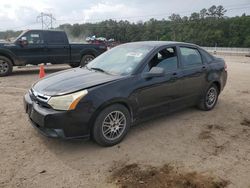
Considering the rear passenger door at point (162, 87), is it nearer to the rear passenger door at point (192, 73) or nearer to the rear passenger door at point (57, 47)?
the rear passenger door at point (192, 73)

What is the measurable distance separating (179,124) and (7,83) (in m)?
6.43

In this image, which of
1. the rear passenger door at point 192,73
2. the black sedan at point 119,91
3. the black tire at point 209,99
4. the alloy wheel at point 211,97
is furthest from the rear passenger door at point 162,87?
the alloy wheel at point 211,97

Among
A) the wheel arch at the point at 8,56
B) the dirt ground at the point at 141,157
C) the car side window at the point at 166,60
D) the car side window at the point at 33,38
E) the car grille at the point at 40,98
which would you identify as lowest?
the dirt ground at the point at 141,157

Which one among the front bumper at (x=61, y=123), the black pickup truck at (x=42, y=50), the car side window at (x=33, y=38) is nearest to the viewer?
the front bumper at (x=61, y=123)

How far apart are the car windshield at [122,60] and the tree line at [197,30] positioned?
57847mm

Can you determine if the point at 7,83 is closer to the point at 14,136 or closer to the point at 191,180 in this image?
the point at 14,136

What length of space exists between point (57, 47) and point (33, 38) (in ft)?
3.41

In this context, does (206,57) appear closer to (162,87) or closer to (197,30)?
(162,87)

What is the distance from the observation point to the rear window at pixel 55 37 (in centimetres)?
1135

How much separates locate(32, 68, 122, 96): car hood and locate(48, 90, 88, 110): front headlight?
0.31ft

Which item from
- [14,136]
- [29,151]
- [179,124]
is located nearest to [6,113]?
[14,136]

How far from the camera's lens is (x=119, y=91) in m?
4.19

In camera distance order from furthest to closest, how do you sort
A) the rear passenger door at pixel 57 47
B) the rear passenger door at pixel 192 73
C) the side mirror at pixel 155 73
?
the rear passenger door at pixel 57 47 < the rear passenger door at pixel 192 73 < the side mirror at pixel 155 73

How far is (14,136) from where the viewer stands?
4.57m
